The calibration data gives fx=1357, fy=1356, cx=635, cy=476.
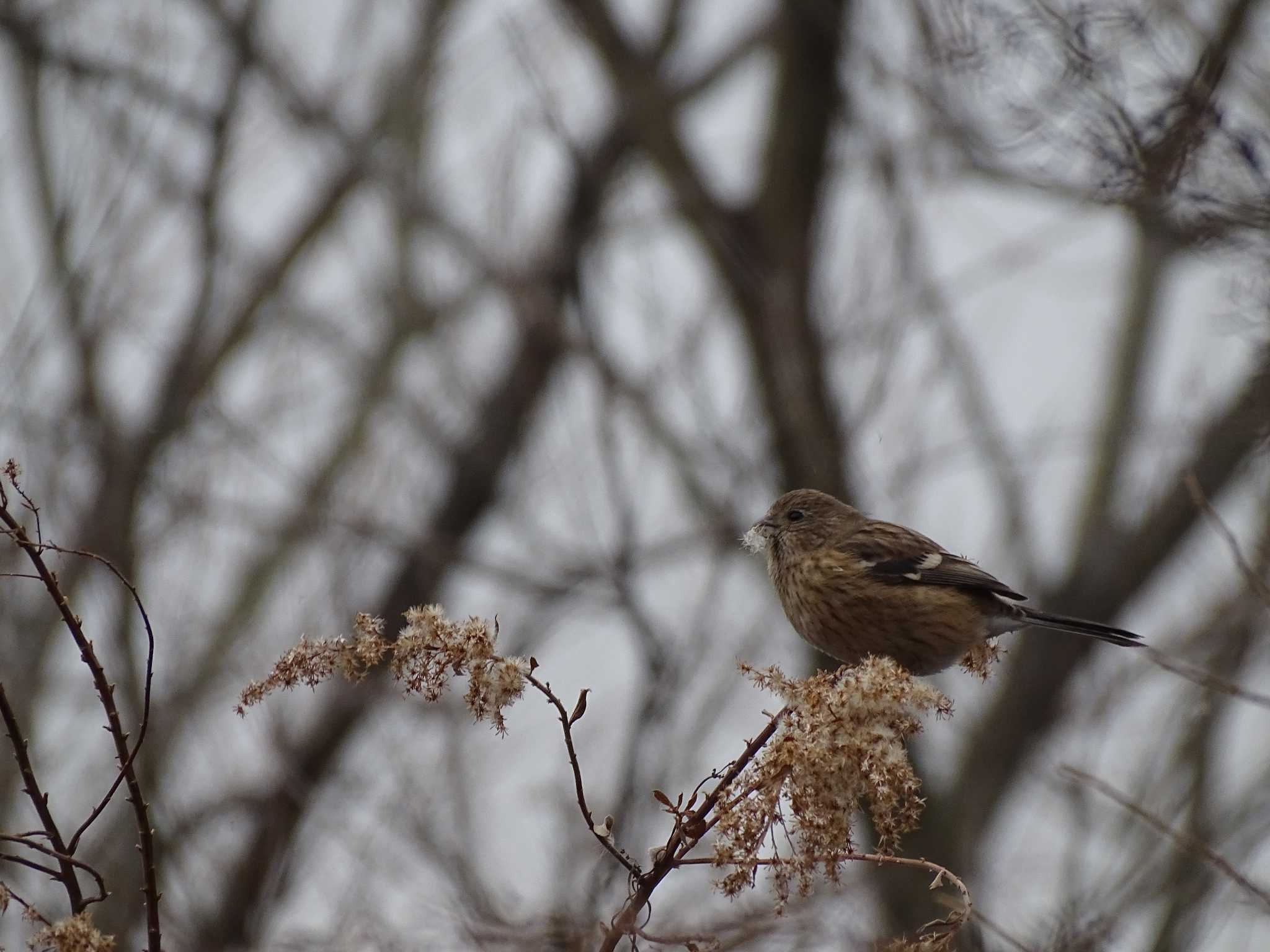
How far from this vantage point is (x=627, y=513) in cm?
856

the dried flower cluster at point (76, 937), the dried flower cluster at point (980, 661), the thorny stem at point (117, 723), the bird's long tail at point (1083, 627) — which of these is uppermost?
the bird's long tail at point (1083, 627)

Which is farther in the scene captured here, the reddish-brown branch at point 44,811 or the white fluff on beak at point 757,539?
the white fluff on beak at point 757,539

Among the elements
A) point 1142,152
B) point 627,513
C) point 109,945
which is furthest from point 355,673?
point 627,513

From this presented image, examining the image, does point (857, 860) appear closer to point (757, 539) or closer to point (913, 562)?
point (913, 562)

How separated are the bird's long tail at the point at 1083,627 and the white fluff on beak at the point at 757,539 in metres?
A: 1.04

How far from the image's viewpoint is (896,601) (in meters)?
4.96

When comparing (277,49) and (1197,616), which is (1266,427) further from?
(277,49)

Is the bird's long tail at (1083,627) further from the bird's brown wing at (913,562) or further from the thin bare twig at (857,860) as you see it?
the thin bare twig at (857,860)

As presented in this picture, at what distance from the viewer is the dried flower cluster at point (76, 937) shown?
2025 millimetres

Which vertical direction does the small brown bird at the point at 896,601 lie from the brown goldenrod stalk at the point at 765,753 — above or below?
above

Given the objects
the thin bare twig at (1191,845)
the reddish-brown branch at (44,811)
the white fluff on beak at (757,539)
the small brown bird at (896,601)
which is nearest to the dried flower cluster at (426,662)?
the reddish-brown branch at (44,811)

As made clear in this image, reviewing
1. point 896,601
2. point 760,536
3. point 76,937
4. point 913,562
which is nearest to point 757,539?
point 760,536

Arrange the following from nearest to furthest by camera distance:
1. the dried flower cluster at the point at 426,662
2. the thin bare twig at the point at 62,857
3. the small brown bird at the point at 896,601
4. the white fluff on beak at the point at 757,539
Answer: the thin bare twig at the point at 62,857, the dried flower cluster at the point at 426,662, the small brown bird at the point at 896,601, the white fluff on beak at the point at 757,539

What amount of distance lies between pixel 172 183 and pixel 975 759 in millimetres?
7404
